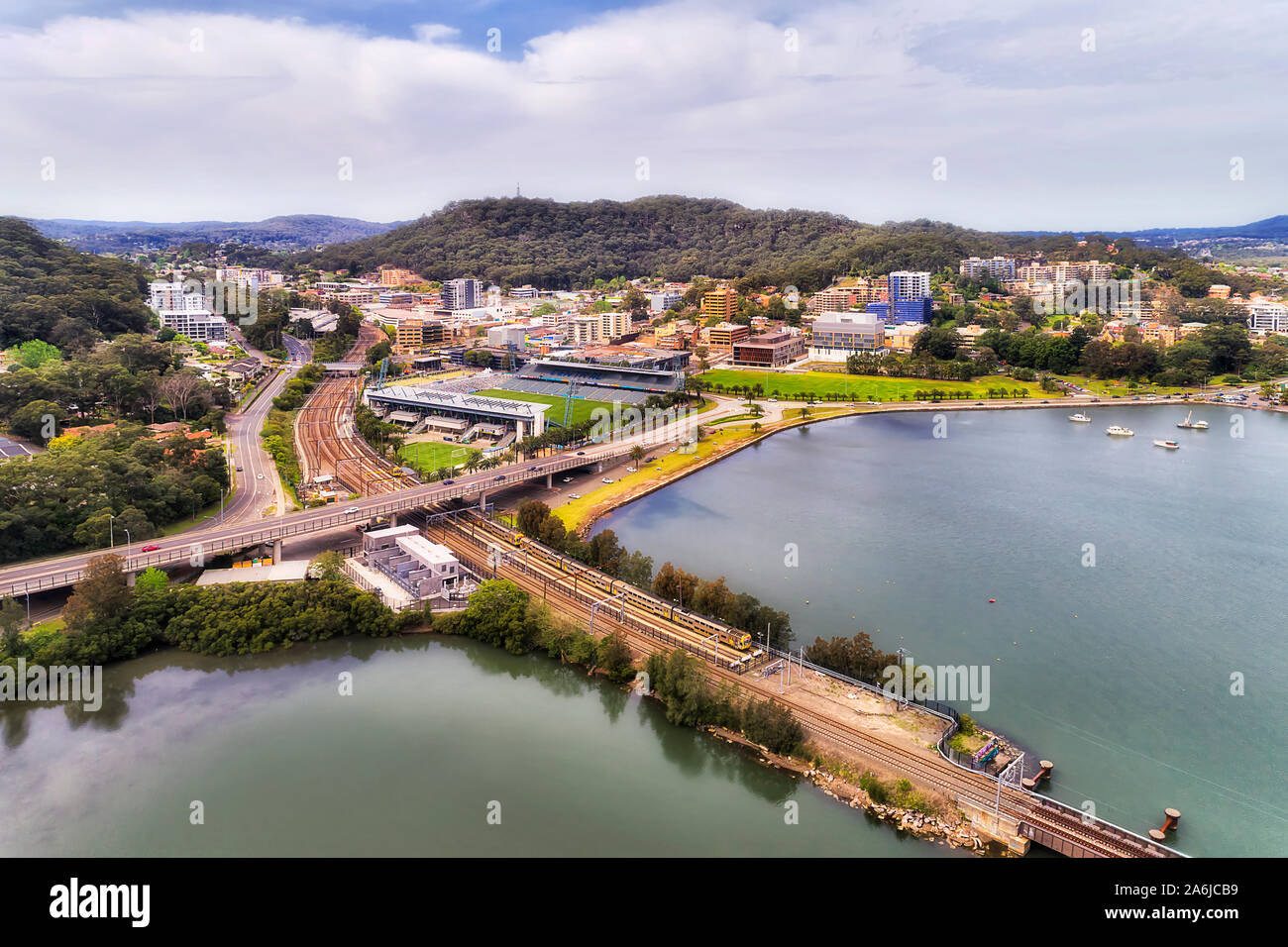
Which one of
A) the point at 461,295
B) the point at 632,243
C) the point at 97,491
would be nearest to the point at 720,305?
the point at 461,295

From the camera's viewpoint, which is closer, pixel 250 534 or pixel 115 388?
pixel 250 534

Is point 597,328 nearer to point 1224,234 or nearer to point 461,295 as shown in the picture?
point 461,295

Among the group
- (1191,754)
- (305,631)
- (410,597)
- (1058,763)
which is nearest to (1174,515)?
(1191,754)

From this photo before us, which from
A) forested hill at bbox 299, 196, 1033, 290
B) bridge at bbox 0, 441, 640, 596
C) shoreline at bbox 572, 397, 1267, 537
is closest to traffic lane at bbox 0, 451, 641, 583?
bridge at bbox 0, 441, 640, 596

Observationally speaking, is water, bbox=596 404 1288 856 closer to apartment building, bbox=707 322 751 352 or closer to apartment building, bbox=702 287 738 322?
apartment building, bbox=707 322 751 352

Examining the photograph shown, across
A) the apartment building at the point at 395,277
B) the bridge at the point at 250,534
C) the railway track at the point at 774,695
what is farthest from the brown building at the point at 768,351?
the apartment building at the point at 395,277

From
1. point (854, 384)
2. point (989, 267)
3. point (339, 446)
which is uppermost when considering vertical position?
point (989, 267)
